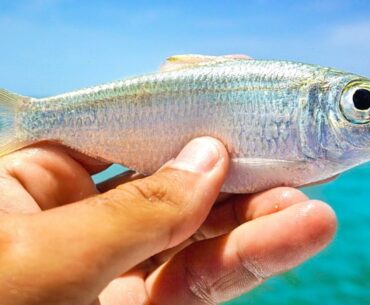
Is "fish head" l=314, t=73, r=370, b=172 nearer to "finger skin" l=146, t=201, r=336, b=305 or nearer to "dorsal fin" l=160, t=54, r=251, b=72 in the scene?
"finger skin" l=146, t=201, r=336, b=305

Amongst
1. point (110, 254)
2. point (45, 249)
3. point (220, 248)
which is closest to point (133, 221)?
point (110, 254)

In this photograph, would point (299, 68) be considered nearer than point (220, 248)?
No

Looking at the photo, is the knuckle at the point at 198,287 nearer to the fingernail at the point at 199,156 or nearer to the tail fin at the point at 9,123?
the fingernail at the point at 199,156

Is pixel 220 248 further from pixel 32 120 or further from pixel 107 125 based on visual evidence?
pixel 32 120

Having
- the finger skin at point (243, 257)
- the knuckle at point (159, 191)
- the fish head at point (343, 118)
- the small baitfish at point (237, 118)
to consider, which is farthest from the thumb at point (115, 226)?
the fish head at point (343, 118)

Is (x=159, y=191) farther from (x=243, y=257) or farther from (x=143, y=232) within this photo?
(x=243, y=257)

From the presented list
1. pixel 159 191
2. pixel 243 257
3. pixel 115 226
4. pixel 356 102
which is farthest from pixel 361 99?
pixel 115 226
